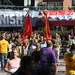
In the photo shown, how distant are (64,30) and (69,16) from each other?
1.21 meters

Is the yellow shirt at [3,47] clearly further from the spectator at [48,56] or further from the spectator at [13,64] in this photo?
the spectator at [13,64]

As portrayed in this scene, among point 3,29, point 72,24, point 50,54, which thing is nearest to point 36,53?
point 50,54

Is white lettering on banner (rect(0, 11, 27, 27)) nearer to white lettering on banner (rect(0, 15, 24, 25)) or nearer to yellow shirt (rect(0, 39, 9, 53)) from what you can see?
white lettering on banner (rect(0, 15, 24, 25))

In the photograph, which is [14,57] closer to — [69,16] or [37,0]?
[69,16]

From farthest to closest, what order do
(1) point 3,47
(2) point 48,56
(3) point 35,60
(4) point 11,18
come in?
(4) point 11,18 → (1) point 3,47 → (2) point 48,56 → (3) point 35,60

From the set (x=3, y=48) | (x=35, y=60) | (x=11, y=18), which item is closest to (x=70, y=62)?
(x=35, y=60)

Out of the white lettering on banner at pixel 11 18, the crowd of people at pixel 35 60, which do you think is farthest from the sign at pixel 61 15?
the crowd of people at pixel 35 60

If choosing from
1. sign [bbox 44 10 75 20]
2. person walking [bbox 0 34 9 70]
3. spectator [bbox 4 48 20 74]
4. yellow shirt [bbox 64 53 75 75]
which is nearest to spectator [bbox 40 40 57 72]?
yellow shirt [bbox 64 53 75 75]

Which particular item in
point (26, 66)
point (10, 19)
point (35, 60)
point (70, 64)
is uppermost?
point (26, 66)

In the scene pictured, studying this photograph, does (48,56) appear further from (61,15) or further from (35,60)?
(61,15)

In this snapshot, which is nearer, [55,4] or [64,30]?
[64,30]

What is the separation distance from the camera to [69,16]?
1321 inches

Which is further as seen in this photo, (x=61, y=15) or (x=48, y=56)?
(x=61, y=15)

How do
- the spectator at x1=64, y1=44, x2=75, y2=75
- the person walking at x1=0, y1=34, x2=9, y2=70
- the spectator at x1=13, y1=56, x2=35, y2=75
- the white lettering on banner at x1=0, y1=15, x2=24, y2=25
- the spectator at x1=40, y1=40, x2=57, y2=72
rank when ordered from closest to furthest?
1. the spectator at x1=13, y1=56, x2=35, y2=75
2. the spectator at x1=64, y1=44, x2=75, y2=75
3. the spectator at x1=40, y1=40, x2=57, y2=72
4. the person walking at x1=0, y1=34, x2=9, y2=70
5. the white lettering on banner at x1=0, y1=15, x2=24, y2=25
